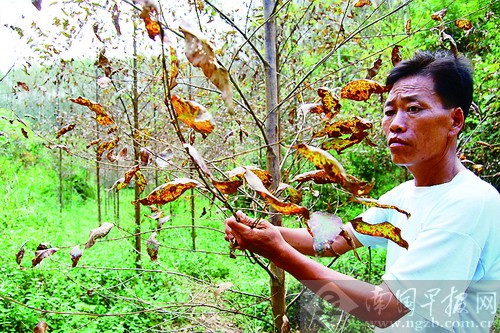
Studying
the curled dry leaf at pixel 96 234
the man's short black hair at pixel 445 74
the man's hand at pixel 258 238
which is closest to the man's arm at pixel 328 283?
the man's hand at pixel 258 238

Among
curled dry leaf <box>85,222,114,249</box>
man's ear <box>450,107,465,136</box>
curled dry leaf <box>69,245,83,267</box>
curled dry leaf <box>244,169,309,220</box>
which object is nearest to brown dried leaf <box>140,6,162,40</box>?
curled dry leaf <box>244,169,309,220</box>

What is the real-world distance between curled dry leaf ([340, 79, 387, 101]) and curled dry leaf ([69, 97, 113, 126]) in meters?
0.66

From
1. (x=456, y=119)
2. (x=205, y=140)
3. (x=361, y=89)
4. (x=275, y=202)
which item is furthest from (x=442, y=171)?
(x=205, y=140)

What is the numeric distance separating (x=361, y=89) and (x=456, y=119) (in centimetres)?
32

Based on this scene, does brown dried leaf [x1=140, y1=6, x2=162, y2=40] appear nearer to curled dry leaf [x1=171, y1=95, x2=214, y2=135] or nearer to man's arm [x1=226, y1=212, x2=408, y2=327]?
curled dry leaf [x1=171, y1=95, x2=214, y2=135]

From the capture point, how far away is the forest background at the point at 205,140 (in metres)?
0.97

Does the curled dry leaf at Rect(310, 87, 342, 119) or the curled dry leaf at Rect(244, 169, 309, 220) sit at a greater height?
the curled dry leaf at Rect(310, 87, 342, 119)

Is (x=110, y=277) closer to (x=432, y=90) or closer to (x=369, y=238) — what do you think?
(x=369, y=238)

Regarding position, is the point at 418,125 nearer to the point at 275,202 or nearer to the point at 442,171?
the point at 442,171

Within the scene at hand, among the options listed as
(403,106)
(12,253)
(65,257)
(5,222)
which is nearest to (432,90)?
(403,106)

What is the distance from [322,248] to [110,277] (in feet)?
17.1

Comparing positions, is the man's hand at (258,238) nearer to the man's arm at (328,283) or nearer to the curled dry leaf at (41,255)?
the man's arm at (328,283)

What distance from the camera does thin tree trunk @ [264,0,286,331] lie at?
139 cm

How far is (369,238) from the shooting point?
1.36m
